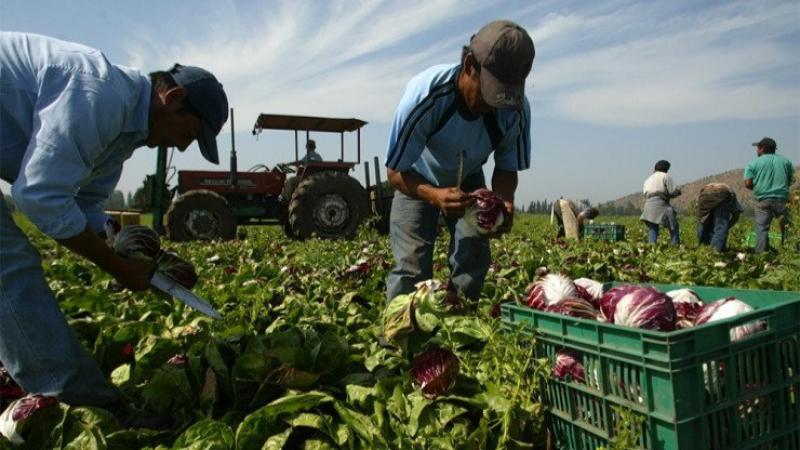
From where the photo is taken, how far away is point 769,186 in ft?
29.1

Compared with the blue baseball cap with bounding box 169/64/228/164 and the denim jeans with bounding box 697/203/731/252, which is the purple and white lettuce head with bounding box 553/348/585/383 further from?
the denim jeans with bounding box 697/203/731/252

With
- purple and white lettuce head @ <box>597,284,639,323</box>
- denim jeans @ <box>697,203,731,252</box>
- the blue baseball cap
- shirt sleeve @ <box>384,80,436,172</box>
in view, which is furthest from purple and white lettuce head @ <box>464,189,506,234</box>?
denim jeans @ <box>697,203,731,252</box>

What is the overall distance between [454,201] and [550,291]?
2.35 ft

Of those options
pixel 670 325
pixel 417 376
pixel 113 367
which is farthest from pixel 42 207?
pixel 670 325

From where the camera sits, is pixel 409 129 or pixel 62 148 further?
pixel 409 129

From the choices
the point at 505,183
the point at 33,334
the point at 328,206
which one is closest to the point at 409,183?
the point at 505,183

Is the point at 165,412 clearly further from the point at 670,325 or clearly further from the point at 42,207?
the point at 670,325

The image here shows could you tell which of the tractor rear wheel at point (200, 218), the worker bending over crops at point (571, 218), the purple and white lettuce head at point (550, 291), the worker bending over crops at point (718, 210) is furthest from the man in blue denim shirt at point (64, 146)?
the worker bending over crops at point (571, 218)

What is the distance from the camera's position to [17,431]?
2213 mm

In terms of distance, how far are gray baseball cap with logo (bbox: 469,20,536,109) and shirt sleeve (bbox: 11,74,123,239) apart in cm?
156

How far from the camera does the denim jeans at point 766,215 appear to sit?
28.6 ft

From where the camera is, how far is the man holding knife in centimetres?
274

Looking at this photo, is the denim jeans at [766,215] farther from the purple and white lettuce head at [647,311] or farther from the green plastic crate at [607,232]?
the purple and white lettuce head at [647,311]

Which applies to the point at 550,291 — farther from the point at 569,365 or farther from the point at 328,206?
the point at 328,206
